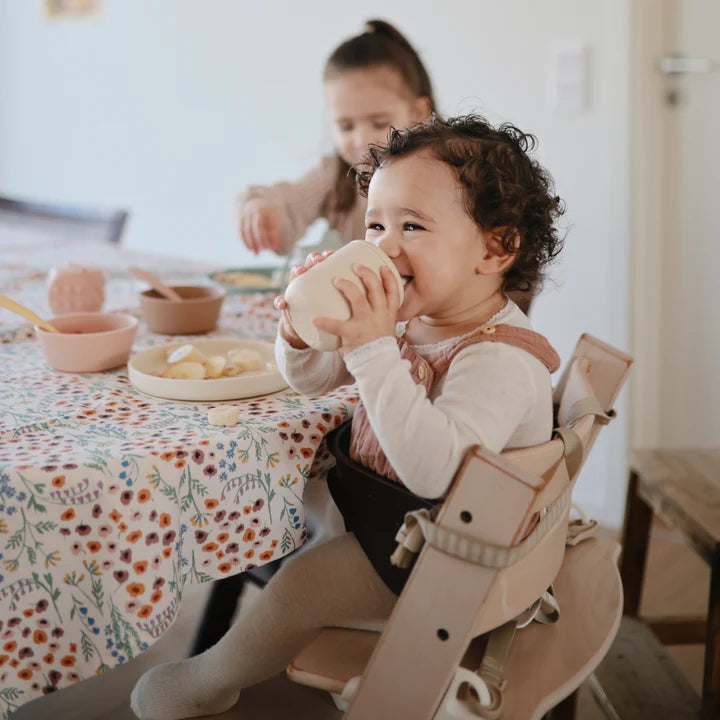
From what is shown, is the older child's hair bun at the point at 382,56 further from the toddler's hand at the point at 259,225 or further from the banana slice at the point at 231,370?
the banana slice at the point at 231,370


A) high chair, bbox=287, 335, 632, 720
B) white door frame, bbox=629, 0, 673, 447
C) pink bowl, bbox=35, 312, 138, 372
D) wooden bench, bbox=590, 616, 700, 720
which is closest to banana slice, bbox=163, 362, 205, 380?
pink bowl, bbox=35, 312, 138, 372

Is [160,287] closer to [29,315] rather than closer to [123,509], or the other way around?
[29,315]

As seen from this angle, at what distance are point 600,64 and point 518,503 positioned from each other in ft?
6.30

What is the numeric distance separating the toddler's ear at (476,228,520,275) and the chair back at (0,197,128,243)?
1.62m

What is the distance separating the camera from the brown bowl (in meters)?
1.37

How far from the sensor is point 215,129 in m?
3.26

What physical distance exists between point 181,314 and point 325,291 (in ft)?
1.89

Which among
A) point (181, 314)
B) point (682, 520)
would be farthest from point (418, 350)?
point (682, 520)

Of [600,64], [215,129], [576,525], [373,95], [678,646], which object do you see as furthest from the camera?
[215,129]

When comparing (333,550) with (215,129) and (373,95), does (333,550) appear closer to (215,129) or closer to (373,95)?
(373,95)

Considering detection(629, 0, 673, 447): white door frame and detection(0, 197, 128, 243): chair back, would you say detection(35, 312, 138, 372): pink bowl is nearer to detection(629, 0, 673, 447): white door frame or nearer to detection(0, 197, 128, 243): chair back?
detection(0, 197, 128, 243): chair back

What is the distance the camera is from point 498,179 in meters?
0.96

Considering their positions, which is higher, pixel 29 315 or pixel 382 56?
pixel 382 56

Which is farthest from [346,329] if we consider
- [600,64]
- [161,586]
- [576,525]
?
[600,64]
